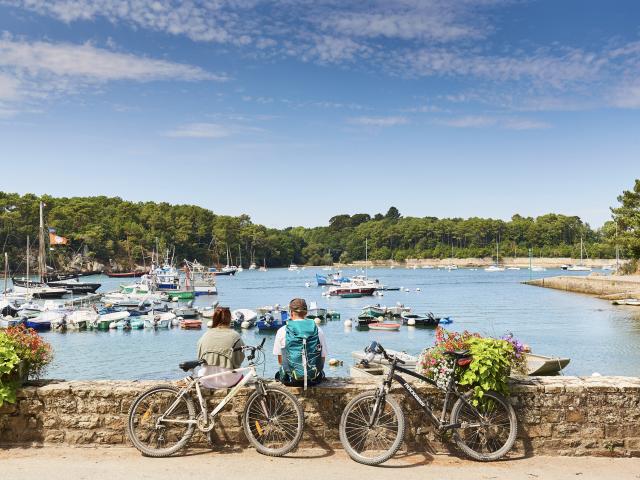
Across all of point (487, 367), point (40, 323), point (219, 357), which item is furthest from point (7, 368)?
point (40, 323)

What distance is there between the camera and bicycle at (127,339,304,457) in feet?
21.8

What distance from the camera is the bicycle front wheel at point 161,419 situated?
6684 millimetres

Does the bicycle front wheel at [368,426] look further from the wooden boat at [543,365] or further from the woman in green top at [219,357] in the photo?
the wooden boat at [543,365]

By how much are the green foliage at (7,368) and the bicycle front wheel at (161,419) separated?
1324 millimetres

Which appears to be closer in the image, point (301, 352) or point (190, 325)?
point (301, 352)

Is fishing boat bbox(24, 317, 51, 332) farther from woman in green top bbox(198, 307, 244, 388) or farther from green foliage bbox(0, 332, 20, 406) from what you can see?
woman in green top bbox(198, 307, 244, 388)

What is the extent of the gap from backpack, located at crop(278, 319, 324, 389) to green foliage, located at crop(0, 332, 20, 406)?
2902 mm

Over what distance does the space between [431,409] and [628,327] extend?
44239 millimetres

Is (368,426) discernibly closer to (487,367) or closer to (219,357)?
(487,367)

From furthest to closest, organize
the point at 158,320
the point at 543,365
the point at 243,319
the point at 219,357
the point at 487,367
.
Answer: the point at 158,320 → the point at 243,319 → the point at 543,365 → the point at 219,357 → the point at 487,367

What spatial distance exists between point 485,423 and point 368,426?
124 centimetres

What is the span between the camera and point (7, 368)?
6.72m

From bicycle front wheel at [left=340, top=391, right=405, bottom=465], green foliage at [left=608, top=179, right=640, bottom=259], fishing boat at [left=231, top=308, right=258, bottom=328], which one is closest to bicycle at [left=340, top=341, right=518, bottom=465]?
bicycle front wheel at [left=340, top=391, right=405, bottom=465]

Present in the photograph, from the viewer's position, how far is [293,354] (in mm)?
6730
